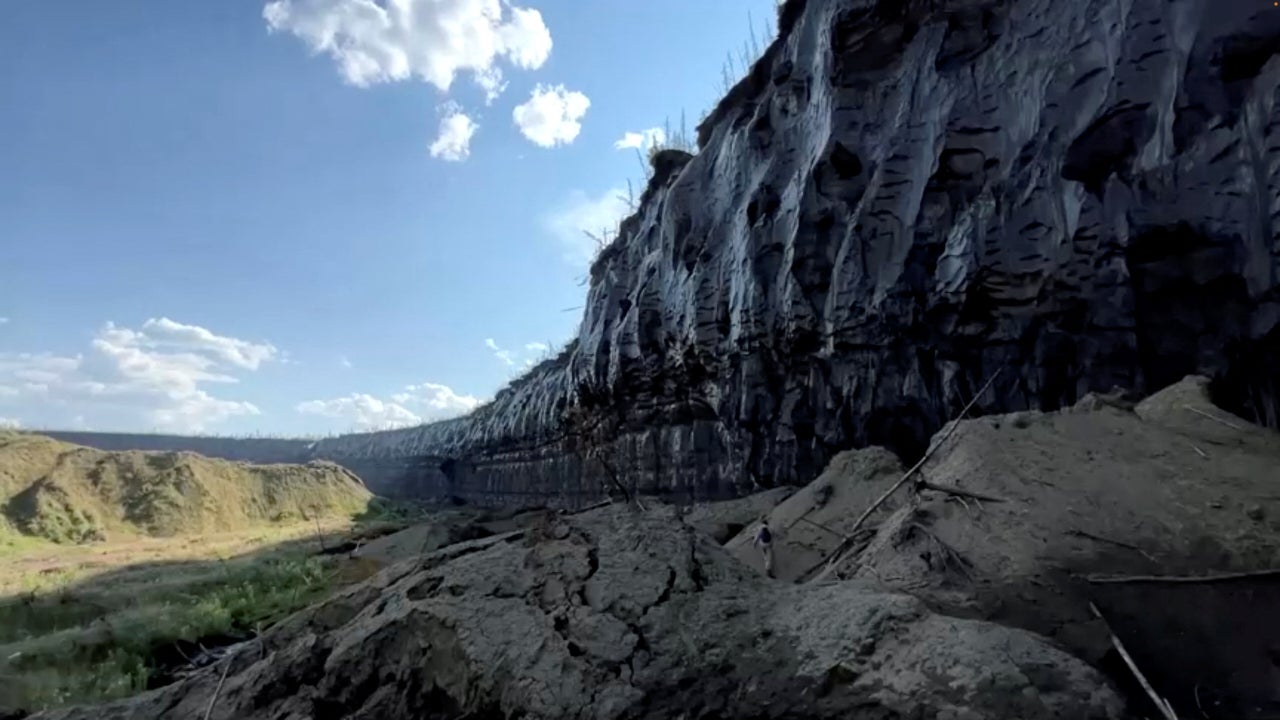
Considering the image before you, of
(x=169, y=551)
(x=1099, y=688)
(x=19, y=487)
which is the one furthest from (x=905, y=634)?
(x=19, y=487)

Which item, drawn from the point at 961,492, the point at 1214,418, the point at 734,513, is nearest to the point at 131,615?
the point at 734,513

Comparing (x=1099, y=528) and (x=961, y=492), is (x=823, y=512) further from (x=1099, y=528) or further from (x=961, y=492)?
(x=1099, y=528)

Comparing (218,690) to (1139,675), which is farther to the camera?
(218,690)

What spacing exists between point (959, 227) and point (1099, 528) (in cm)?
568

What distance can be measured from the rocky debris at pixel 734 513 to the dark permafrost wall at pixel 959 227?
766 millimetres

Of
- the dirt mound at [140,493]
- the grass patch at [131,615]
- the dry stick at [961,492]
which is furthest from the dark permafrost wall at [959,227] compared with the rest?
the dirt mound at [140,493]

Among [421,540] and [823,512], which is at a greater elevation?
[823,512]

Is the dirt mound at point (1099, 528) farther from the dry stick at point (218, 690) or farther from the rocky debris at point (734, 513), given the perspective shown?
the rocky debris at point (734, 513)

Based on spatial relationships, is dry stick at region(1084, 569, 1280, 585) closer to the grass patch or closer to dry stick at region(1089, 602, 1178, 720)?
dry stick at region(1089, 602, 1178, 720)

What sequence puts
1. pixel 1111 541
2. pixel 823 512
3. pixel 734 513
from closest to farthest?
pixel 1111 541 → pixel 823 512 → pixel 734 513

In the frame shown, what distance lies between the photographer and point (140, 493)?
3762 centimetres

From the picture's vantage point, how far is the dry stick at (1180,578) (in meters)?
4.11

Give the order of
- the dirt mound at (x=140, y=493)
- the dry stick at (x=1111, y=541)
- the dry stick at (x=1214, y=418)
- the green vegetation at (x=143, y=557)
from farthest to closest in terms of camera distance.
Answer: the dirt mound at (x=140, y=493), the green vegetation at (x=143, y=557), the dry stick at (x=1214, y=418), the dry stick at (x=1111, y=541)

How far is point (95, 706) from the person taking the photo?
4.54 m
